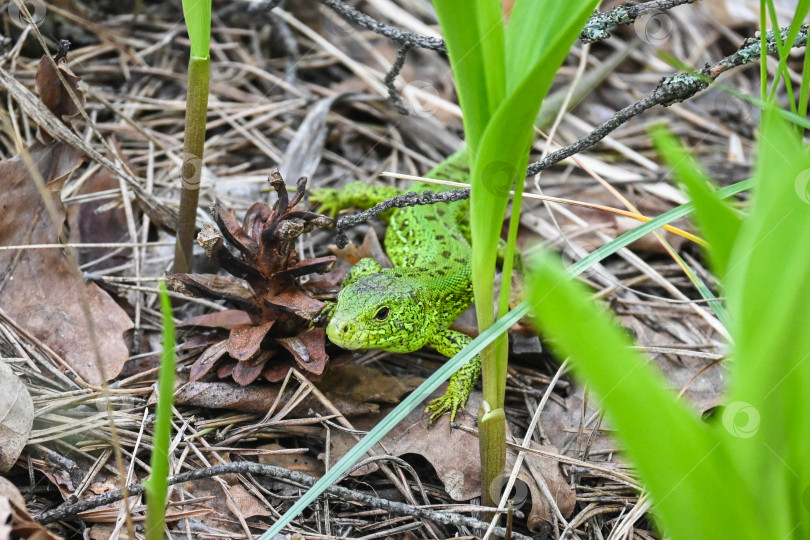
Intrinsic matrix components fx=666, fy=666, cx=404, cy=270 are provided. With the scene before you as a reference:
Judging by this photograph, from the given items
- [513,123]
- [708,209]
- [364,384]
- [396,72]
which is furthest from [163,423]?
[396,72]

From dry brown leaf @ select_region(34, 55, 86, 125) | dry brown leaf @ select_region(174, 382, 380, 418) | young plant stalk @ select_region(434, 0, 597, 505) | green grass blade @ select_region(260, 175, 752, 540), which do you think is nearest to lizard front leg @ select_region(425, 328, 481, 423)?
dry brown leaf @ select_region(174, 382, 380, 418)

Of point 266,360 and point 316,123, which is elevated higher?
point 316,123

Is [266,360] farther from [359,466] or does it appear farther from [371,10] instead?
[371,10]

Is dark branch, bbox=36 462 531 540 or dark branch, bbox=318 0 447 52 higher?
dark branch, bbox=318 0 447 52

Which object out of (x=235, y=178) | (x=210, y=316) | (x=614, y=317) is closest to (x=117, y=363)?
(x=210, y=316)

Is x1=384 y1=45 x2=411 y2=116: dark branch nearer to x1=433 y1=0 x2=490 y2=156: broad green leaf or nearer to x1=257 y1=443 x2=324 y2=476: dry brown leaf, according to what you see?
x1=433 y1=0 x2=490 y2=156: broad green leaf

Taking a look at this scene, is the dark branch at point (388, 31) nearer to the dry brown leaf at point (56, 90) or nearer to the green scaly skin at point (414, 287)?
the green scaly skin at point (414, 287)
